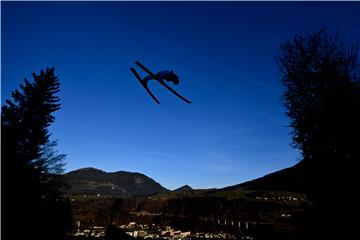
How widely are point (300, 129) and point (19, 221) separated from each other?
1502cm

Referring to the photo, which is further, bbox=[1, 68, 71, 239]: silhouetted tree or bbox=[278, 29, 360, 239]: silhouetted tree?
bbox=[1, 68, 71, 239]: silhouetted tree

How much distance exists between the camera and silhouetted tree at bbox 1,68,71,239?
1588 centimetres

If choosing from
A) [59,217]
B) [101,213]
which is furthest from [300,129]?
[101,213]

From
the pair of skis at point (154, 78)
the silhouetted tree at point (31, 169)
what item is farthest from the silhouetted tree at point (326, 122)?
the silhouetted tree at point (31, 169)

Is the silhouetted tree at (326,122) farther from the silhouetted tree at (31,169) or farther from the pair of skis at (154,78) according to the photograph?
the silhouetted tree at (31,169)

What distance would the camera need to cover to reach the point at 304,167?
43.5 feet

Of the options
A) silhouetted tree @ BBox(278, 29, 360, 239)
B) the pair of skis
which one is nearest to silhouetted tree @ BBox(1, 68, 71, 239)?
the pair of skis

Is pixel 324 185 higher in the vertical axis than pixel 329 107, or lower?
lower

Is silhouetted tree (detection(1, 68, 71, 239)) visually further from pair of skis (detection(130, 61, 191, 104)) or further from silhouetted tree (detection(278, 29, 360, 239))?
silhouetted tree (detection(278, 29, 360, 239))

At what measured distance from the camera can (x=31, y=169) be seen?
20.3m

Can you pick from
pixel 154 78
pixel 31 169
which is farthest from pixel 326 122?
pixel 31 169

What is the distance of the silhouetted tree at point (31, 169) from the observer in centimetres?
1588

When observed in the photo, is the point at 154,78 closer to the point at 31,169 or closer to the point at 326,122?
the point at 326,122

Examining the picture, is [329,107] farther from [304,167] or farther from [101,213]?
[101,213]
